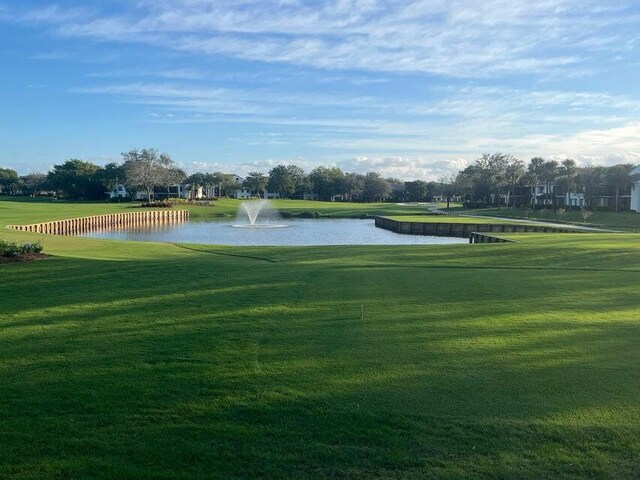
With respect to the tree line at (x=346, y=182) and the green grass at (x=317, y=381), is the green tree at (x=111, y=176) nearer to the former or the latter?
A: the tree line at (x=346, y=182)

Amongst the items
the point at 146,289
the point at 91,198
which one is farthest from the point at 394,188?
the point at 146,289

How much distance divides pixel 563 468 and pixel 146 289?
991 cm

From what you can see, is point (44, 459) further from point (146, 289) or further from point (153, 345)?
point (146, 289)

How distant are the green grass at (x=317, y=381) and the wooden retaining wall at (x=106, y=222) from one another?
1396 inches

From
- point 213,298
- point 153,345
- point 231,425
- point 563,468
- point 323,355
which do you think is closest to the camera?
point 563,468

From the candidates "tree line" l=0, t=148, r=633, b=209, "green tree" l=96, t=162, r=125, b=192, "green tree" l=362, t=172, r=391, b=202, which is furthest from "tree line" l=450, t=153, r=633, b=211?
"green tree" l=96, t=162, r=125, b=192

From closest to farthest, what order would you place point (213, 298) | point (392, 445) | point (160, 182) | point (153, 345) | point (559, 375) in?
1. point (392, 445)
2. point (559, 375)
3. point (153, 345)
4. point (213, 298)
5. point (160, 182)

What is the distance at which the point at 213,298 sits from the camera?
11672mm

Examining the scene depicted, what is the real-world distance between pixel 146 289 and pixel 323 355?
254 inches

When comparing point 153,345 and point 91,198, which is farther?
point 91,198

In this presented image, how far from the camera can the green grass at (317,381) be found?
482 centimetres

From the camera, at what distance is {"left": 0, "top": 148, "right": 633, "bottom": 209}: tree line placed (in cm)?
8912

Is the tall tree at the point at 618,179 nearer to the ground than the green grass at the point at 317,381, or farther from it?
farther from it

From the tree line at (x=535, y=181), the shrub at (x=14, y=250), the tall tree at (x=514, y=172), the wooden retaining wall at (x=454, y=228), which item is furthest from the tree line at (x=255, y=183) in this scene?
the shrub at (x=14, y=250)
